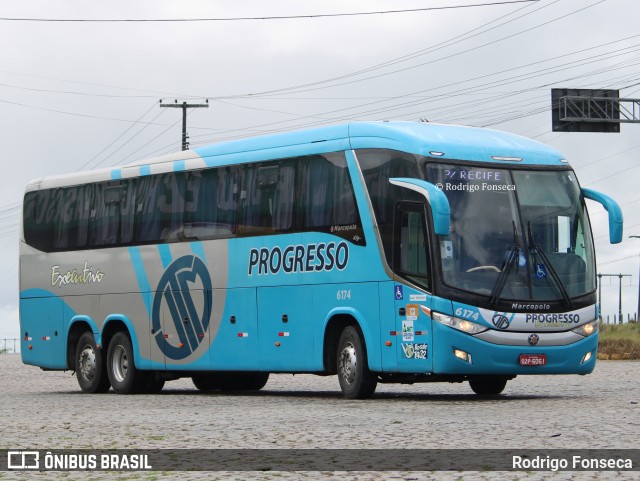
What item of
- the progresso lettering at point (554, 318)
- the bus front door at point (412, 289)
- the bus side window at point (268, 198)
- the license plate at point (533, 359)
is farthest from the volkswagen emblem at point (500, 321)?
the bus side window at point (268, 198)

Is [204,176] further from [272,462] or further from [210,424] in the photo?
[272,462]

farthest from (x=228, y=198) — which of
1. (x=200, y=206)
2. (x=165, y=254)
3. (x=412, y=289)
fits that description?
(x=412, y=289)

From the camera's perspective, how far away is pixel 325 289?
23.3 m

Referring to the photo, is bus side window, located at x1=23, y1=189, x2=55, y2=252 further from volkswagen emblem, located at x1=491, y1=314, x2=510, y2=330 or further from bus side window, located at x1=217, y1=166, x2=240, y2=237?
volkswagen emblem, located at x1=491, y1=314, x2=510, y2=330

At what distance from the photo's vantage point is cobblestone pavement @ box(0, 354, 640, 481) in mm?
13961

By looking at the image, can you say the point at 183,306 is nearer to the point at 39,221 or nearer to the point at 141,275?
the point at 141,275

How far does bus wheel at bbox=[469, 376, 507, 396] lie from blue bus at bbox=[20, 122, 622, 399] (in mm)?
32

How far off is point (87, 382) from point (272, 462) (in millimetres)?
16810

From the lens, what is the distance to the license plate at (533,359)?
21.5 metres

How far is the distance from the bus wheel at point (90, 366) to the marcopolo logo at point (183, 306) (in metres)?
1.72

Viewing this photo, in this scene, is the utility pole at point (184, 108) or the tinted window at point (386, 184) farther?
the utility pole at point (184, 108)

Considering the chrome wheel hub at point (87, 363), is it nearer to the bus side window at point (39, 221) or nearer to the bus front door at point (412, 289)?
the bus side window at point (39, 221)

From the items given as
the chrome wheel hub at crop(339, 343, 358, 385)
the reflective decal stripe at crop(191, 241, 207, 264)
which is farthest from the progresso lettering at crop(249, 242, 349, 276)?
the reflective decal stripe at crop(191, 241, 207, 264)

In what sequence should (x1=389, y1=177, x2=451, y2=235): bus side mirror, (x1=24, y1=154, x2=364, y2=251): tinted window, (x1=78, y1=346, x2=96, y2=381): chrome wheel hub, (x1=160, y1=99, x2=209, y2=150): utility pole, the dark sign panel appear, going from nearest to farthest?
1. (x1=389, y1=177, x2=451, y2=235): bus side mirror
2. (x1=24, y1=154, x2=364, y2=251): tinted window
3. (x1=78, y1=346, x2=96, y2=381): chrome wheel hub
4. the dark sign panel
5. (x1=160, y1=99, x2=209, y2=150): utility pole
